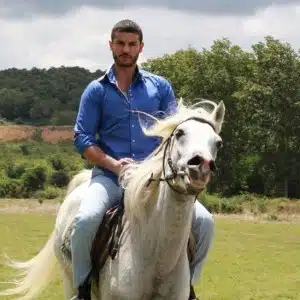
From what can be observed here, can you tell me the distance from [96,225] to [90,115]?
1.14 metres

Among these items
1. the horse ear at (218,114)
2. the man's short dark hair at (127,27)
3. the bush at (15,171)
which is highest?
the man's short dark hair at (127,27)

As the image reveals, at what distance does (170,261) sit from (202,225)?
821 mm

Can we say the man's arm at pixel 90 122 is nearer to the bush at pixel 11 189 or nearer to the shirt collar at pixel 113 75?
the shirt collar at pixel 113 75

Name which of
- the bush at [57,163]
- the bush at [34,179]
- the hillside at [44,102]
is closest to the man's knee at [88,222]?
the bush at [34,179]

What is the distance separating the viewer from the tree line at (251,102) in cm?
6800

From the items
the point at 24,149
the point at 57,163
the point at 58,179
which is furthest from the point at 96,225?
the point at 24,149

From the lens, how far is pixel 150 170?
6.51 metres

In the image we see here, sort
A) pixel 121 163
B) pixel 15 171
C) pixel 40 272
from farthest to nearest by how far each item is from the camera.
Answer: pixel 15 171 < pixel 40 272 < pixel 121 163

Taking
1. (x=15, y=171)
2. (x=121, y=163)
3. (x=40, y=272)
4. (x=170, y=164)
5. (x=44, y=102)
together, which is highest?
(x=170, y=164)

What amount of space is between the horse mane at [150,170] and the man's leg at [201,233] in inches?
29.8

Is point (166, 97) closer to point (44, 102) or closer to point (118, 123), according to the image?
point (118, 123)

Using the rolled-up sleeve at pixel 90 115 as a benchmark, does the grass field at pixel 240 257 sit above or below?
below

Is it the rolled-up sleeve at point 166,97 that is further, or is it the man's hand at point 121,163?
the rolled-up sleeve at point 166,97

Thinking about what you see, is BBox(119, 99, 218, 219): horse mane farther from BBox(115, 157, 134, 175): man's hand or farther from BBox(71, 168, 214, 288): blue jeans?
BBox(71, 168, 214, 288): blue jeans
